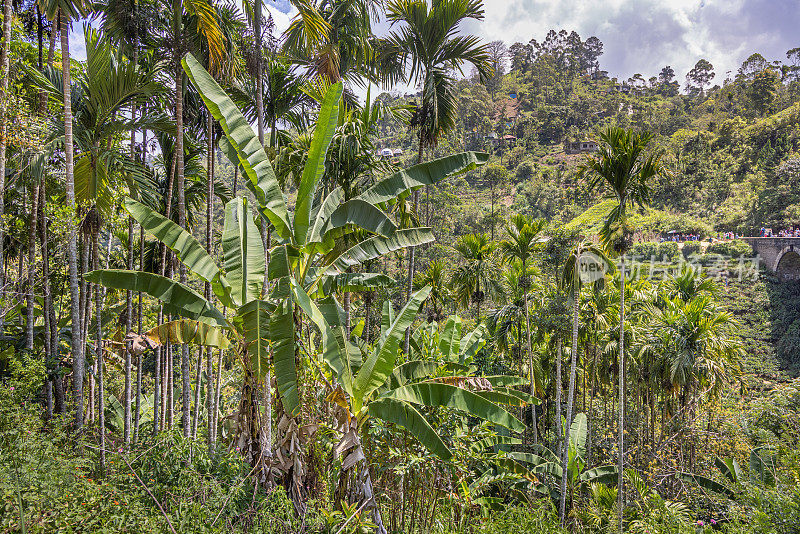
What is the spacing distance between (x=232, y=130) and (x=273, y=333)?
259cm

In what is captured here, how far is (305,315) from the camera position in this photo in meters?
7.28

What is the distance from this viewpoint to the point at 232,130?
5.45m

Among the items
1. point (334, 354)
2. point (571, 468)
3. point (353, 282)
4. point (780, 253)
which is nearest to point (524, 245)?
point (571, 468)

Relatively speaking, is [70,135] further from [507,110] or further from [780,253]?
[507,110]

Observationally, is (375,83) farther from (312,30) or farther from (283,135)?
(312,30)

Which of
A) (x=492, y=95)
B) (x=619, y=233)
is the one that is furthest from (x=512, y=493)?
(x=492, y=95)

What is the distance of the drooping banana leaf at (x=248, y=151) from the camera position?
5359mm

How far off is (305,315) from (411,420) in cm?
288

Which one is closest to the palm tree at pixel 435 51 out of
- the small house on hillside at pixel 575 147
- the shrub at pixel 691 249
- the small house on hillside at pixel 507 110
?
the shrub at pixel 691 249

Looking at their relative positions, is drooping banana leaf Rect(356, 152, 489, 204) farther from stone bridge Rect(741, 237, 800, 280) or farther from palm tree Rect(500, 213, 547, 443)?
stone bridge Rect(741, 237, 800, 280)

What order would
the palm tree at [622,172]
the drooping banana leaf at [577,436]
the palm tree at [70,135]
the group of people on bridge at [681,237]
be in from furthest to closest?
the group of people on bridge at [681,237]
the drooping banana leaf at [577,436]
the palm tree at [622,172]
the palm tree at [70,135]

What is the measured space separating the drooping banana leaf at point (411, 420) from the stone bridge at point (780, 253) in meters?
34.7

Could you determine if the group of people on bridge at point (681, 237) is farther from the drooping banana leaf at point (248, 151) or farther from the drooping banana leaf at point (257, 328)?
the drooping banana leaf at point (257, 328)

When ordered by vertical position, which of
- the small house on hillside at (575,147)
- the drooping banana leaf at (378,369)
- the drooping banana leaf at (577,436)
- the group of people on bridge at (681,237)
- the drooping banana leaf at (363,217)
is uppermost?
the small house on hillside at (575,147)
